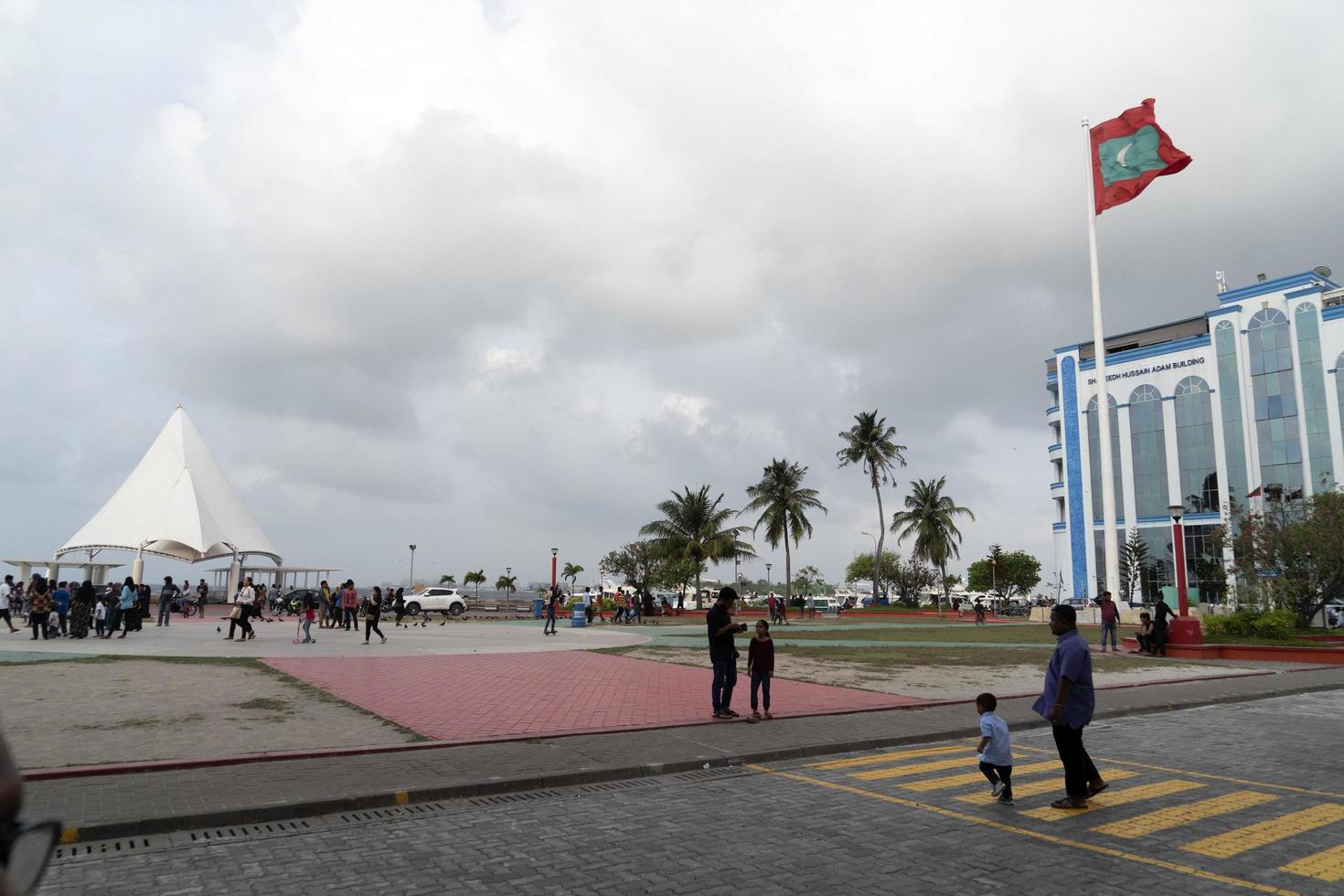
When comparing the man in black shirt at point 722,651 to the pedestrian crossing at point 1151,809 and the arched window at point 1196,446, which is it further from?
the arched window at point 1196,446

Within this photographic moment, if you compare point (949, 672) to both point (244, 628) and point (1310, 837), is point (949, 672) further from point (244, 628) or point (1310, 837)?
point (244, 628)

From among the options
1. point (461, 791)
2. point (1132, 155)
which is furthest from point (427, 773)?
point (1132, 155)

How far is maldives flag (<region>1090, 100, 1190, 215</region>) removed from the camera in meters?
29.7

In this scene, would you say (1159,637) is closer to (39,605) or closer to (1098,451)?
(39,605)

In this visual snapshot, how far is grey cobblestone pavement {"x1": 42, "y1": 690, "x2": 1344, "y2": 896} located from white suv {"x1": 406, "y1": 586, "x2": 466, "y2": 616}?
40.2 meters

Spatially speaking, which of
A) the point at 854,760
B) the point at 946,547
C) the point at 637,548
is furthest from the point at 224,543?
the point at 854,760

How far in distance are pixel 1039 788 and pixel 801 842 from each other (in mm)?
3206

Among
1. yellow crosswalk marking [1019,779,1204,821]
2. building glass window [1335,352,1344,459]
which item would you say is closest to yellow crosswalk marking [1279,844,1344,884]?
yellow crosswalk marking [1019,779,1204,821]

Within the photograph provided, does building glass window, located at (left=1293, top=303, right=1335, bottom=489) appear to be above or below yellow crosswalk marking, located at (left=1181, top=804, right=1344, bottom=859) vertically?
above

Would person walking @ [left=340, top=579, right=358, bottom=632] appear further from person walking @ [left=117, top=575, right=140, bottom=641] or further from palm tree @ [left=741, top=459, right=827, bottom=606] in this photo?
palm tree @ [left=741, top=459, right=827, bottom=606]

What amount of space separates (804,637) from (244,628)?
18637mm

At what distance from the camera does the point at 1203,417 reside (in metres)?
62.6

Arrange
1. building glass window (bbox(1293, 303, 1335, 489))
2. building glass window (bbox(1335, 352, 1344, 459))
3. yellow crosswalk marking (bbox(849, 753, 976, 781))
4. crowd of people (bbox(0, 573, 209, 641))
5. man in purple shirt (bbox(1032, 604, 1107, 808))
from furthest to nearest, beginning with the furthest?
building glass window (bbox(1293, 303, 1335, 489)) < building glass window (bbox(1335, 352, 1344, 459)) < crowd of people (bbox(0, 573, 209, 641)) < yellow crosswalk marking (bbox(849, 753, 976, 781)) < man in purple shirt (bbox(1032, 604, 1107, 808))

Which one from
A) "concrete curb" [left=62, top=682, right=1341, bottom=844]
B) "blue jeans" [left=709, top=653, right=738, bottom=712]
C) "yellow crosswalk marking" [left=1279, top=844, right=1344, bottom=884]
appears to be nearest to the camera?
"yellow crosswalk marking" [left=1279, top=844, right=1344, bottom=884]
